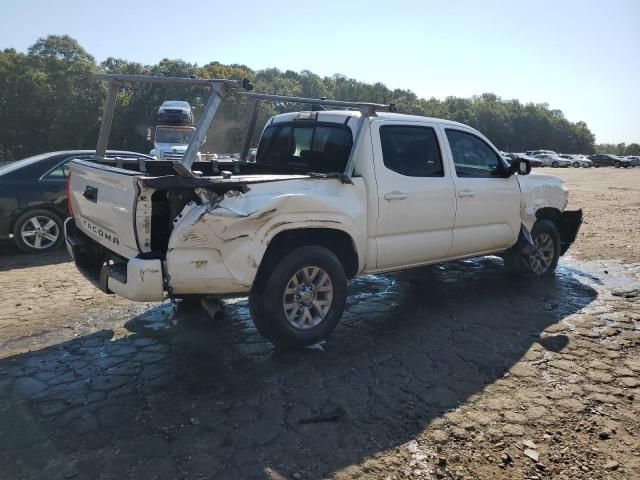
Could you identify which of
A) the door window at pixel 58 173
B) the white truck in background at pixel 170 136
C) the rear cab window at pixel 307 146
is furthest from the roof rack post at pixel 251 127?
the white truck in background at pixel 170 136

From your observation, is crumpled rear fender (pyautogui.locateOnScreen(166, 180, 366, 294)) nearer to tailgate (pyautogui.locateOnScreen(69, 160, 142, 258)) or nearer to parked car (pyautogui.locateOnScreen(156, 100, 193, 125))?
tailgate (pyautogui.locateOnScreen(69, 160, 142, 258))

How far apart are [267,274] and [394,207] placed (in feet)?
4.71

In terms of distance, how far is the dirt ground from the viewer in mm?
2820

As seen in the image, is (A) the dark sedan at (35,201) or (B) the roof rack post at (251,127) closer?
(B) the roof rack post at (251,127)

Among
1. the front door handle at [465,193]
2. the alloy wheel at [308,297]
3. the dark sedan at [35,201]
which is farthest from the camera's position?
the dark sedan at [35,201]

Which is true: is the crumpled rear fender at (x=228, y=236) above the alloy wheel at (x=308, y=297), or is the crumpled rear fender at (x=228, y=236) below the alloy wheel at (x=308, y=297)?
above

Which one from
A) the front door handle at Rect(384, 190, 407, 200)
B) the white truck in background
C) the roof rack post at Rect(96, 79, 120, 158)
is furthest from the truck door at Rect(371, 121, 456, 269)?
the white truck in background

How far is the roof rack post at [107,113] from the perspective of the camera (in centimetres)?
482

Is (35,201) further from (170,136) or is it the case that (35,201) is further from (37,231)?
(170,136)

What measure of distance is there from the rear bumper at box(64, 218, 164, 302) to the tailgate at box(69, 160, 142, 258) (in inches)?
4.5

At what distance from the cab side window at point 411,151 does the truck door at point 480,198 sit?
0.80 ft

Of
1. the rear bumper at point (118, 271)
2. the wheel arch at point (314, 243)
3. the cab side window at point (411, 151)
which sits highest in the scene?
the cab side window at point (411, 151)

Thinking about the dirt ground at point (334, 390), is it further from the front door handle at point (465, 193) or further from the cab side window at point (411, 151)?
the cab side window at point (411, 151)

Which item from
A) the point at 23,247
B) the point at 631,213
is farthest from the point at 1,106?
the point at 631,213
